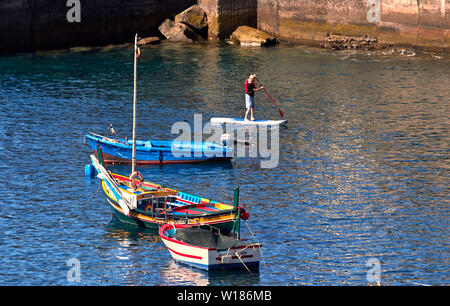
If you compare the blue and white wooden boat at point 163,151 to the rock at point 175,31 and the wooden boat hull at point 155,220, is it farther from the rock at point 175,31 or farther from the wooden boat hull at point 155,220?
the rock at point 175,31

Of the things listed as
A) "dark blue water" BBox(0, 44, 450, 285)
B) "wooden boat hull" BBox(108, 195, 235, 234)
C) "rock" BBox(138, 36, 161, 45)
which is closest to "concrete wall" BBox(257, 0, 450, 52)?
"dark blue water" BBox(0, 44, 450, 285)

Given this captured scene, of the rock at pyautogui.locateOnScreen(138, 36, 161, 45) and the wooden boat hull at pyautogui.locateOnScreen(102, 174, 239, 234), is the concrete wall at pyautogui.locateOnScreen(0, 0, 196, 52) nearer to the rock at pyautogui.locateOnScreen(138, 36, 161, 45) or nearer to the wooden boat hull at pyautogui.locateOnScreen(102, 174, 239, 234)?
the rock at pyautogui.locateOnScreen(138, 36, 161, 45)

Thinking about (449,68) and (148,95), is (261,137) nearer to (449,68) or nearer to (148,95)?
(148,95)

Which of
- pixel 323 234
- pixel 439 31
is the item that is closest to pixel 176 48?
pixel 439 31

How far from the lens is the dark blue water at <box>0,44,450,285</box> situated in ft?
97.6

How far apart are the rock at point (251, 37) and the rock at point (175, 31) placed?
4.40 metres

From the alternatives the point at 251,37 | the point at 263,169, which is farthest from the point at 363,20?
the point at 263,169

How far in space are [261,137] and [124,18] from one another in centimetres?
3373

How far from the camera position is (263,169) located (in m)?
41.3

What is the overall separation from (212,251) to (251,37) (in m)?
50.0

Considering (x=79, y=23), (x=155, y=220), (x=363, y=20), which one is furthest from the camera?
(x=79, y=23)

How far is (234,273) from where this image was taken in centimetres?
2878

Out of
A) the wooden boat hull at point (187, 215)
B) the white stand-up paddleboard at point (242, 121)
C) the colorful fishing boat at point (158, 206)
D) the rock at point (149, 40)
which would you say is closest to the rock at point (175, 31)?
the rock at point (149, 40)

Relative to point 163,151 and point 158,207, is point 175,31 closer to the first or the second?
point 163,151
